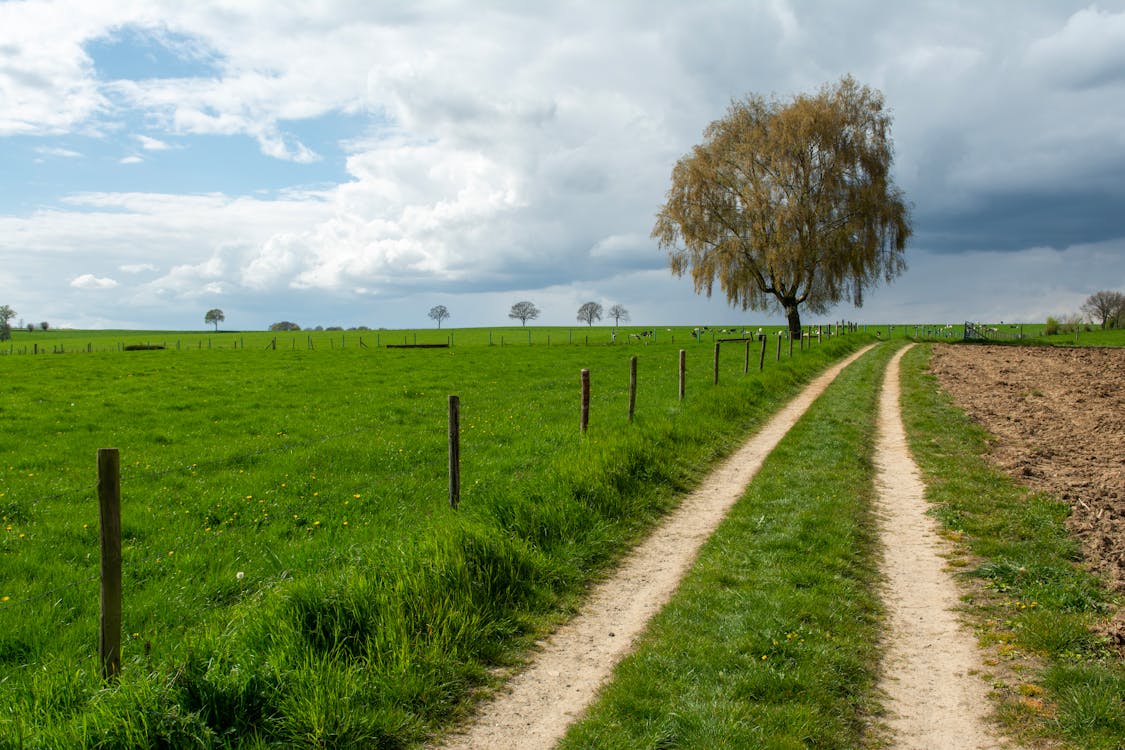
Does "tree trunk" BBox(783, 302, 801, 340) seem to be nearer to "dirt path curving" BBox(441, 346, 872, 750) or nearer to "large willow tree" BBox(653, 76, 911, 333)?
"large willow tree" BBox(653, 76, 911, 333)

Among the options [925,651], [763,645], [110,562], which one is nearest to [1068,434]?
[925,651]

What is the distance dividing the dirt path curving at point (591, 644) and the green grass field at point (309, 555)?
266 millimetres

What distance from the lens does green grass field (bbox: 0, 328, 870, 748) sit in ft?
14.2

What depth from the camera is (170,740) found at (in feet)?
12.9

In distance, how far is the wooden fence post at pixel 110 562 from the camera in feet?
14.6

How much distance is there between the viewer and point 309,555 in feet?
24.4

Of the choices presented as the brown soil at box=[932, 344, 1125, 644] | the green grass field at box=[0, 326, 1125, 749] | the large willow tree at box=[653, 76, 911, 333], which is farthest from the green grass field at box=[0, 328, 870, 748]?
the large willow tree at box=[653, 76, 911, 333]

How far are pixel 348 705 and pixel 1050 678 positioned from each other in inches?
183

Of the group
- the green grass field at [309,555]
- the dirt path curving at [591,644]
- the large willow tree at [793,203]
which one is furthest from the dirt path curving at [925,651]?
the large willow tree at [793,203]

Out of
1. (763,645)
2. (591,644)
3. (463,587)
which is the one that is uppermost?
(463,587)

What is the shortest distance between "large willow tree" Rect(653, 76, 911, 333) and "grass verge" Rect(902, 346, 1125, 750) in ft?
122

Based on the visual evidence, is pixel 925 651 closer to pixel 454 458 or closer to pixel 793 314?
pixel 454 458

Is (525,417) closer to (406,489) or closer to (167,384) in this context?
(406,489)

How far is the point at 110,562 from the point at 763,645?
14.8 feet
